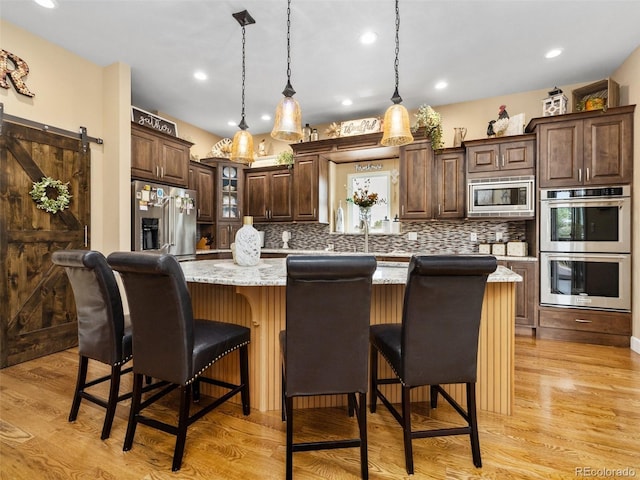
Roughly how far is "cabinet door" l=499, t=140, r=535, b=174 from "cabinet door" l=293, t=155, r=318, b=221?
2480 millimetres

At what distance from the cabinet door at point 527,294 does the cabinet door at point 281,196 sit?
322cm

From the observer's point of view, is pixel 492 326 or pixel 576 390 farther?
pixel 576 390

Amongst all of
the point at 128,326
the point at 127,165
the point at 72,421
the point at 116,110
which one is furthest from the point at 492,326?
the point at 116,110

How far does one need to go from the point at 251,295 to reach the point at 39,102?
2.99 metres

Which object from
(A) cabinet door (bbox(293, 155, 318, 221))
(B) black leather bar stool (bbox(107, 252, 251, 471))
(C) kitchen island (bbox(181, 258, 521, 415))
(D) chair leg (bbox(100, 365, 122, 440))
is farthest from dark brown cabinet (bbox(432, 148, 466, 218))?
(D) chair leg (bbox(100, 365, 122, 440))

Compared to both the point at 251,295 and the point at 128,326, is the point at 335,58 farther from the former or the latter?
the point at 128,326

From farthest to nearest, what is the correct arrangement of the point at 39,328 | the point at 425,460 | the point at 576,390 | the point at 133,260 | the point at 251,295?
1. the point at 39,328
2. the point at 576,390
3. the point at 251,295
4. the point at 425,460
5. the point at 133,260

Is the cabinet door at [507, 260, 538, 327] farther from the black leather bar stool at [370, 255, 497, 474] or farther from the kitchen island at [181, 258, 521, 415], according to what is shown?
the black leather bar stool at [370, 255, 497, 474]

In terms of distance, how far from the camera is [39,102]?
118 inches

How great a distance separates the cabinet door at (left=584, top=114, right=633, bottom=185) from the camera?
3240mm

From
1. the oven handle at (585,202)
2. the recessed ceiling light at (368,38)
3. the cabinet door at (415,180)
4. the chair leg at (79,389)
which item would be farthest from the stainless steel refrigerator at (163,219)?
the oven handle at (585,202)

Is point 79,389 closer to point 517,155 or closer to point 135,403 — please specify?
point 135,403

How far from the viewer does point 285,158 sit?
5184 millimetres

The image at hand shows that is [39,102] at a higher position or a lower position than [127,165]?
higher
